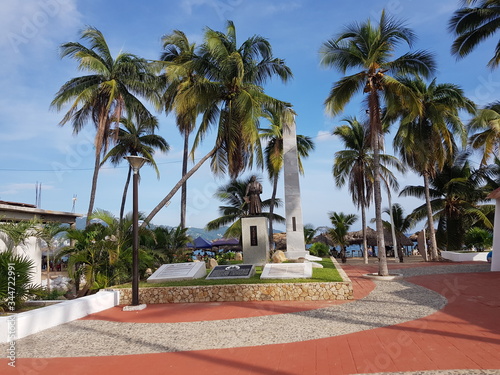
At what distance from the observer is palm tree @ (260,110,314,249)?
2339 centimetres

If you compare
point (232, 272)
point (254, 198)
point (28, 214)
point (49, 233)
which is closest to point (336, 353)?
point (232, 272)

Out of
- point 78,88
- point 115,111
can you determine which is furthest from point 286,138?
point 78,88

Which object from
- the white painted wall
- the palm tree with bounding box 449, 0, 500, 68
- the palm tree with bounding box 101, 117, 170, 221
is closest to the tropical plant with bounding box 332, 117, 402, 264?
the palm tree with bounding box 449, 0, 500, 68

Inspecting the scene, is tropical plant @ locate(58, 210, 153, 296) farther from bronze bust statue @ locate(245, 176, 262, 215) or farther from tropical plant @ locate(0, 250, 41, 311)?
bronze bust statue @ locate(245, 176, 262, 215)

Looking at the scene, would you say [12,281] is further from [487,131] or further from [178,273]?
[487,131]

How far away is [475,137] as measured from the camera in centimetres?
2044

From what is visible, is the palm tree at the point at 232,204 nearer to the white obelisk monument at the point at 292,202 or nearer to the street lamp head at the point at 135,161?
the white obelisk monument at the point at 292,202

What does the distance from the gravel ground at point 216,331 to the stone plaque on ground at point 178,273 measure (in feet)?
10.6

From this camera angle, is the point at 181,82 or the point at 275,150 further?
the point at 275,150

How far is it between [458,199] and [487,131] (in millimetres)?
7473

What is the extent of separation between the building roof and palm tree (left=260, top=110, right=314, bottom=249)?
39.1 feet

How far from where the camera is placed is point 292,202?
66.8ft

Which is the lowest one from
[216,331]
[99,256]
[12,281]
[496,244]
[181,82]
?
[216,331]

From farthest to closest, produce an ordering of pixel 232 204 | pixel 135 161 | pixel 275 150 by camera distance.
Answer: pixel 232 204, pixel 275 150, pixel 135 161
